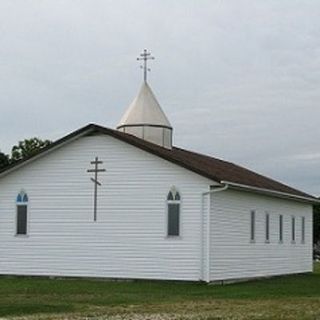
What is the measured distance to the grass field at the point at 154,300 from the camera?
1950 cm

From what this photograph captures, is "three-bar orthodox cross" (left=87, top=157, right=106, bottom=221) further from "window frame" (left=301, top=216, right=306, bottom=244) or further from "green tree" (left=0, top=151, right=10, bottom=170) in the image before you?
"green tree" (left=0, top=151, right=10, bottom=170)

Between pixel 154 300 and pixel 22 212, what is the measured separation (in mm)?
10400

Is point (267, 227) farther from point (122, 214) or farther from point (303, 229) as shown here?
point (122, 214)

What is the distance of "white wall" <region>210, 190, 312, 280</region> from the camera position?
102 ft

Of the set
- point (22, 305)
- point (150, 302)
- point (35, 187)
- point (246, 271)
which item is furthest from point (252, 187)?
point (22, 305)

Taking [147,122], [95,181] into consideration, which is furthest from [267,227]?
[95,181]

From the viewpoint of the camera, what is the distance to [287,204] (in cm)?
4006

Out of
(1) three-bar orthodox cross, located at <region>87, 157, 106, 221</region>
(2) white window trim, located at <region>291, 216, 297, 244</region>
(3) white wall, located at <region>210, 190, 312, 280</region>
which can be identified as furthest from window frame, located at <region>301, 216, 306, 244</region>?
(1) three-bar orthodox cross, located at <region>87, 157, 106, 221</region>

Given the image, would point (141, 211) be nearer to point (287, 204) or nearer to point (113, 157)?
point (113, 157)

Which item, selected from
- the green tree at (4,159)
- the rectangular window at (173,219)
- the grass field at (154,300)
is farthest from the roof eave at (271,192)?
the green tree at (4,159)

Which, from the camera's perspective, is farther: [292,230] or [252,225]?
[292,230]

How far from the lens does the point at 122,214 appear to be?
103ft

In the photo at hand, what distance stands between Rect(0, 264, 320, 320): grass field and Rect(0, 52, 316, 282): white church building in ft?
2.93

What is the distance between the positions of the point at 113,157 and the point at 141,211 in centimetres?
217
